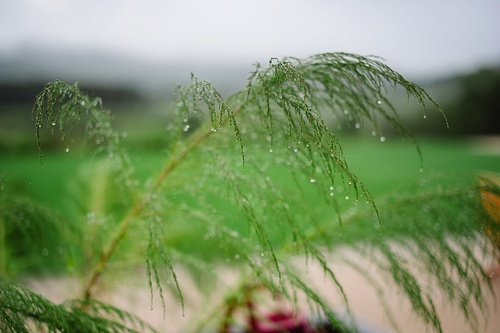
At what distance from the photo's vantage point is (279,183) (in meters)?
0.82

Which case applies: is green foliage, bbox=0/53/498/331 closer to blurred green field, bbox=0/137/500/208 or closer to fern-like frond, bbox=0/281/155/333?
fern-like frond, bbox=0/281/155/333

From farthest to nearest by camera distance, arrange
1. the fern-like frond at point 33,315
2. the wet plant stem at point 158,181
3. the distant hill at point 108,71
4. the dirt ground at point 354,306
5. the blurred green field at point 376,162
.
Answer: the blurred green field at point 376,162
the dirt ground at point 354,306
the distant hill at point 108,71
the wet plant stem at point 158,181
the fern-like frond at point 33,315

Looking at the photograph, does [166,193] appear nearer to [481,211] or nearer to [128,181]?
[128,181]

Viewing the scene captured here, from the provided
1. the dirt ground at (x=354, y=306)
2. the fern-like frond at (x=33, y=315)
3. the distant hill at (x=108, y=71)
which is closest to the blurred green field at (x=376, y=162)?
the distant hill at (x=108, y=71)

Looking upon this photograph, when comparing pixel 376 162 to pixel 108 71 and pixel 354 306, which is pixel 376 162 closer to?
pixel 354 306

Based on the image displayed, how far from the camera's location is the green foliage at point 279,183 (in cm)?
56

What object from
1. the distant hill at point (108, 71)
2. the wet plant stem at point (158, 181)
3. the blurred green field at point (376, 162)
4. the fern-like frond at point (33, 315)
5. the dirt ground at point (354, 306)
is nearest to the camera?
the fern-like frond at point (33, 315)

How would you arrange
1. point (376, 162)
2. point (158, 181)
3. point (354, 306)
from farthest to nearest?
point (376, 162)
point (354, 306)
point (158, 181)

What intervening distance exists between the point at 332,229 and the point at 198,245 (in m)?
0.42

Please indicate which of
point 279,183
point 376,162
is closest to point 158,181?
point 279,183

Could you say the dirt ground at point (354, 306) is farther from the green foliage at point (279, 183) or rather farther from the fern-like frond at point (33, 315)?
the fern-like frond at point (33, 315)

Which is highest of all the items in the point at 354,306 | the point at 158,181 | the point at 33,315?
the point at 158,181

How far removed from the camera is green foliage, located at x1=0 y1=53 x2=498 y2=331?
0.56m

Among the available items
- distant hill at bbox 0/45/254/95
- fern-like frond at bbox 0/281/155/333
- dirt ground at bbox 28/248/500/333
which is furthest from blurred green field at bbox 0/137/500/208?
fern-like frond at bbox 0/281/155/333
